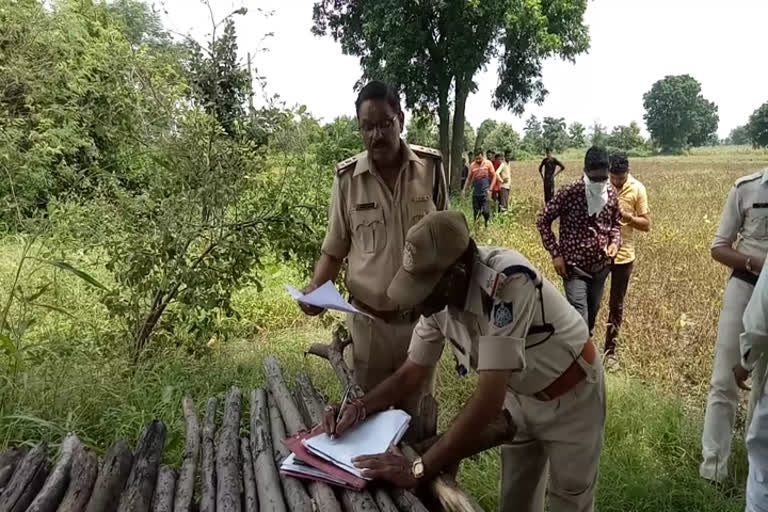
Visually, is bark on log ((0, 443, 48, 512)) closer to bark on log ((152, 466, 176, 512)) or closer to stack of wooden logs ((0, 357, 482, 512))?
stack of wooden logs ((0, 357, 482, 512))

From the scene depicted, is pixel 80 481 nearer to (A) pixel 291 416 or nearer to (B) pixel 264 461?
(B) pixel 264 461

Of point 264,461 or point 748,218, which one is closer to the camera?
point 264,461

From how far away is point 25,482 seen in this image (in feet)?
6.10

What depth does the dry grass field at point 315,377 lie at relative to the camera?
317 cm

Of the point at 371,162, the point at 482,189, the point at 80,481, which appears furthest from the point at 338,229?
the point at 482,189

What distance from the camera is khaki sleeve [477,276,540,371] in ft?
5.48

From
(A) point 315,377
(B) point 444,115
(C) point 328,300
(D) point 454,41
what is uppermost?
(D) point 454,41

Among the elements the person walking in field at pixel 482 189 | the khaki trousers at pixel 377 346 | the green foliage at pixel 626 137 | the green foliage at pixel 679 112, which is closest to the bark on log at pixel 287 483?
the khaki trousers at pixel 377 346

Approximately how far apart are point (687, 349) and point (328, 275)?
3.48 metres

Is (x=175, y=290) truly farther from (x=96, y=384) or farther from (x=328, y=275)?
(x=328, y=275)

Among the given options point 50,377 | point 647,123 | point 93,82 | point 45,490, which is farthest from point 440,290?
point 647,123

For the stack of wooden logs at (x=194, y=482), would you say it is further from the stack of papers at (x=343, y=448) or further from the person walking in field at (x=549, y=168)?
the person walking in field at (x=549, y=168)

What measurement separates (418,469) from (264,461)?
48 centimetres

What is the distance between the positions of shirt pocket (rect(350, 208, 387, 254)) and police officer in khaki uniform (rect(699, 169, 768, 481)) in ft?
5.73
